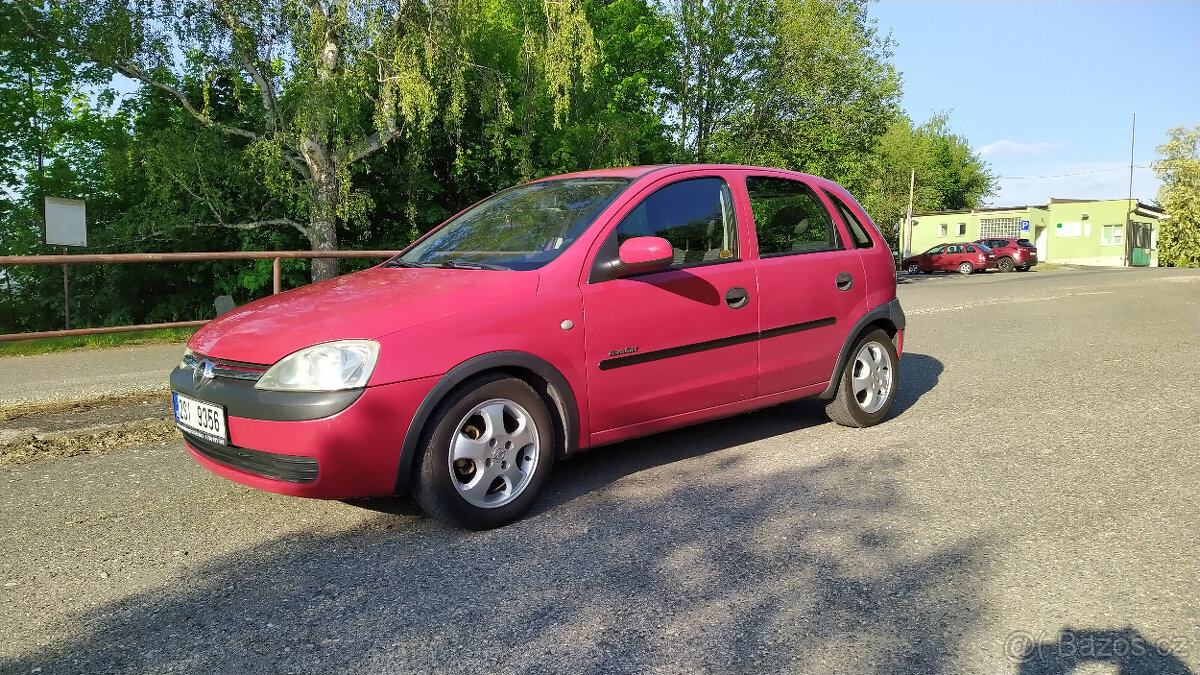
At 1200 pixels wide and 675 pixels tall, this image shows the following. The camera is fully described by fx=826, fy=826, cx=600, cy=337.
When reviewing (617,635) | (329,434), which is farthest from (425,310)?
(617,635)

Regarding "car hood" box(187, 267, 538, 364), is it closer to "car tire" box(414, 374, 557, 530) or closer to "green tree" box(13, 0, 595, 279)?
"car tire" box(414, 374, 557, 530)

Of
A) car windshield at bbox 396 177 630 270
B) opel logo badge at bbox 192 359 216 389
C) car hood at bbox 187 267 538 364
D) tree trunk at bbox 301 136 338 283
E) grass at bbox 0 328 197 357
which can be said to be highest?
tree trunk at bbox 301 136 338 283

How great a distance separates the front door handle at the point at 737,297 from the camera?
4434mm

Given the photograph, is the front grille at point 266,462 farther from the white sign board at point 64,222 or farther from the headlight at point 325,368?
the white sign board at point 64,222

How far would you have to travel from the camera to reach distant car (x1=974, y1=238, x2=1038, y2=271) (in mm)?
39469

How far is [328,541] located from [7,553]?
1.29m

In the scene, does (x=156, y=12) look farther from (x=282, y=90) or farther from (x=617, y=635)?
(x=617, y=635)

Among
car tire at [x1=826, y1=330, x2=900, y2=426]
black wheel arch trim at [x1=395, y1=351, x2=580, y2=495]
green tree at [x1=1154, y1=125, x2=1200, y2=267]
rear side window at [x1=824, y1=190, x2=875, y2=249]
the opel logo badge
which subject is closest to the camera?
black wheel arch trim at [x1=395, y1=351, x2=580, y2=495]

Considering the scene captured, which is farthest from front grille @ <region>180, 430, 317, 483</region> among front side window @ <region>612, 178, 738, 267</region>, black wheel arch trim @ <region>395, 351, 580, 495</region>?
front side window @ <region>612, 178, 738, 267</region>

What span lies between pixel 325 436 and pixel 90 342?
8.38m

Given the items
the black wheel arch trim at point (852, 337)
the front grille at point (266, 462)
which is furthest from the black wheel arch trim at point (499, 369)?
the black wheel arch trim at point (852, 337)

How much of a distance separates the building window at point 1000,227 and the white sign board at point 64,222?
5983 cm

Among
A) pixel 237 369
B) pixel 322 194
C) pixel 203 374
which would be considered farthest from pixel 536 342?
pixel 322 194

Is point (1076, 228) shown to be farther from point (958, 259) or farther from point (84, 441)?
point (84, 441)
